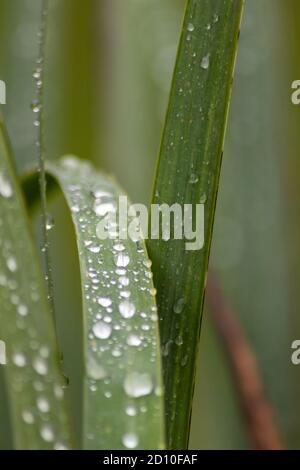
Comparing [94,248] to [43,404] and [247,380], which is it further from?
[247,380]

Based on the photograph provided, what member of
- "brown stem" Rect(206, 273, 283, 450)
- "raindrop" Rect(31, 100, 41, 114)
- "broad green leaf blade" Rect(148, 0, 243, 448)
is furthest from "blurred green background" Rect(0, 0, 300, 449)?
"broad green leaf blade" Rect(148, 0, 243, 448)

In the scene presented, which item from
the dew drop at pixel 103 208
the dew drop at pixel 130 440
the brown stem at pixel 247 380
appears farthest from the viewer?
the brown stem at pixel 247 380

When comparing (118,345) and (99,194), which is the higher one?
(99,194)

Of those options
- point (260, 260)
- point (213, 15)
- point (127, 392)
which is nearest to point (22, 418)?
point (127, 392)

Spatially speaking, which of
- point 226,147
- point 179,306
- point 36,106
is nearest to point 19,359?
point 179,306

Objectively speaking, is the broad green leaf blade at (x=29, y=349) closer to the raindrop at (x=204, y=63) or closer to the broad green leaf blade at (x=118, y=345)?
the broad green leaf blade at (x=118, y=345)

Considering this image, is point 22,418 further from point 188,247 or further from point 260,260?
point 260,260

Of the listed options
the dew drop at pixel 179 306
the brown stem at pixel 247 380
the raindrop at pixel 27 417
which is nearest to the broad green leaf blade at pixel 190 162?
the dew drop at pixel 179 306
